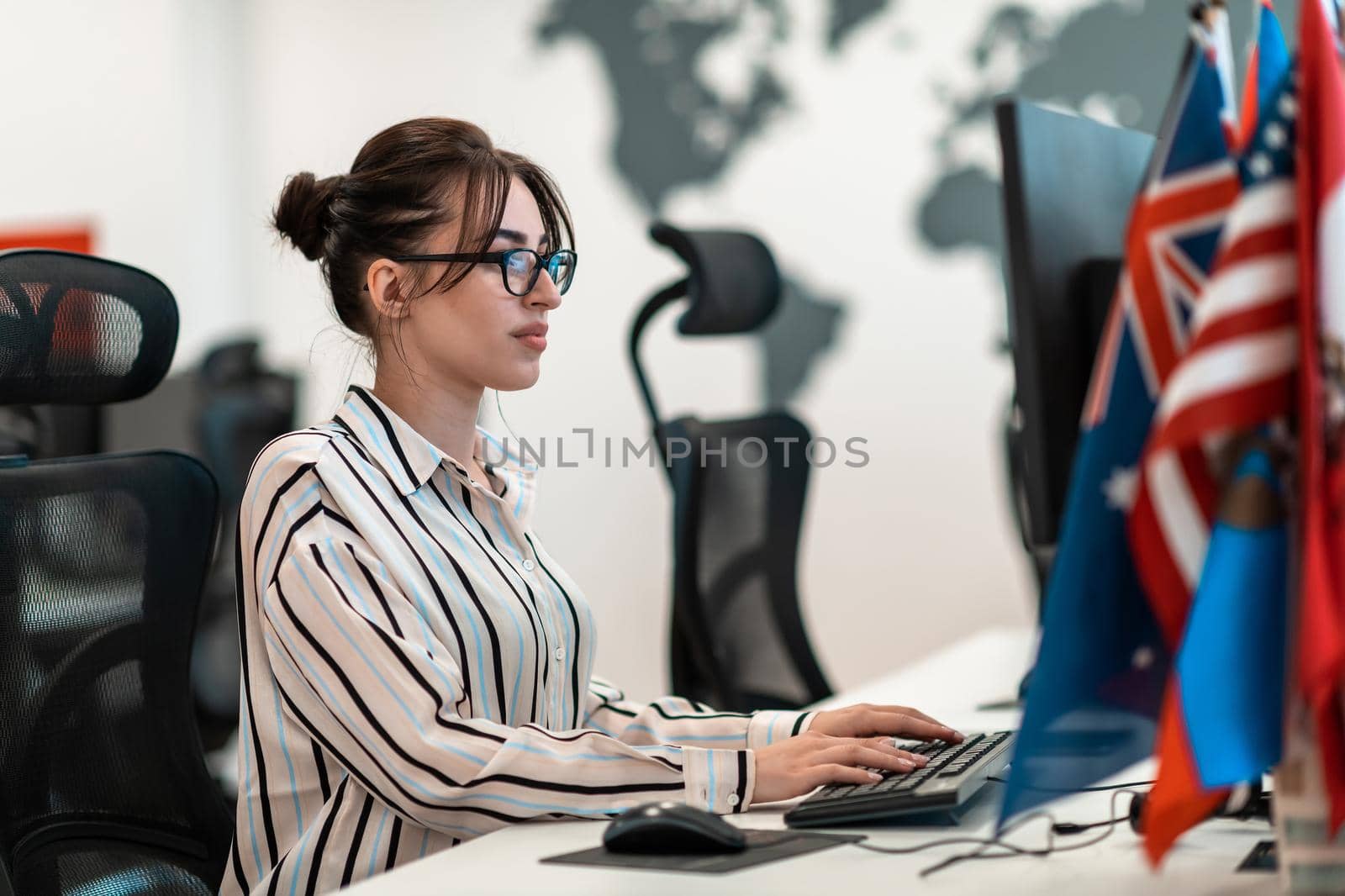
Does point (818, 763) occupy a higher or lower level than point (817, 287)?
lower

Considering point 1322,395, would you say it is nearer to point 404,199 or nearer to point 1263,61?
point 1263,61

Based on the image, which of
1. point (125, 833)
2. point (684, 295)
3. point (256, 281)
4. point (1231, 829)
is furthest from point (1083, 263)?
point (256, 281)

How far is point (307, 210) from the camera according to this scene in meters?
1.62

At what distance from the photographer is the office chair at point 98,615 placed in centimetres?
140

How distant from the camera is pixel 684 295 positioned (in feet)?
7.75

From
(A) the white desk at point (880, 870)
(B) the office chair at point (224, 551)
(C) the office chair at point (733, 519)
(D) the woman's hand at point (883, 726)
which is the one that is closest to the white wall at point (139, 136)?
(B) the office chair at point (224, 551)

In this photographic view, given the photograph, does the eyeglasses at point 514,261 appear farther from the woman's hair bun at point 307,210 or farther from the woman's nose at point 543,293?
the woman's hair bun at point 307,210

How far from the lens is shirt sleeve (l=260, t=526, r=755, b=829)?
122 cm

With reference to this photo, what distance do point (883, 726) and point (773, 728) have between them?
0.48 ft

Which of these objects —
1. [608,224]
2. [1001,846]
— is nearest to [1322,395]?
[1001,846]

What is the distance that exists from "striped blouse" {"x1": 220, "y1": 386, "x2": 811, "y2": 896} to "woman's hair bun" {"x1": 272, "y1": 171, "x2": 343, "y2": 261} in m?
0.26

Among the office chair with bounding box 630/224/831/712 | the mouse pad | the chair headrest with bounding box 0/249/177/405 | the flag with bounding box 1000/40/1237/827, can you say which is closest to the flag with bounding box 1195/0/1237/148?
the flag with bounding box 1000/40/1237/827

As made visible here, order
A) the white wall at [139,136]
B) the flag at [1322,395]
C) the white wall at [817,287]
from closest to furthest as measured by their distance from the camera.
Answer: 1. the flag at [1322,395]
2. the white wall at [817,287]
3. the white wall at [139,136]

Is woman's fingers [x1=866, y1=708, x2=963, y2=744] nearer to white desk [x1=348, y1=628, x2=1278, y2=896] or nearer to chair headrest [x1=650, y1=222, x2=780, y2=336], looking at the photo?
white desk [x1=348, y1=628, x2=1278, y2=896]
